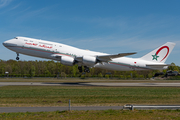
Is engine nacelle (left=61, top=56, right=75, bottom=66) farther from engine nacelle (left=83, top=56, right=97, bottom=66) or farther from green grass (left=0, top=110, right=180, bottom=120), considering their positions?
green grass (left=0, top=110, right=180, bottom=120)

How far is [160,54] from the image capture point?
159ft

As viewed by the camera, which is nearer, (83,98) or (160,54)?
(83,98)

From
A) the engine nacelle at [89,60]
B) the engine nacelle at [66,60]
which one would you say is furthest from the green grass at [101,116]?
the engine nacelle at [89,60]

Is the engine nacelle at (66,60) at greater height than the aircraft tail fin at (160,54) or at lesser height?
lesser

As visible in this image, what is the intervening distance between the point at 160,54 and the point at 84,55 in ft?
69.3

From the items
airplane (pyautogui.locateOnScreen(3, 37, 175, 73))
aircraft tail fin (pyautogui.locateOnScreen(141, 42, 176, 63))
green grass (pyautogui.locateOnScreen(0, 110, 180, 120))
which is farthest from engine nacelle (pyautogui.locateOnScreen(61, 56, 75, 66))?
green grass (pyautogui.locateOnScreen(0, 110, 180, 120))

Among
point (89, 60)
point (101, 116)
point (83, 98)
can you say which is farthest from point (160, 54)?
point (101, 116)

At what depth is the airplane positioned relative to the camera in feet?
129

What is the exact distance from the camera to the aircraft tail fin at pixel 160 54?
4838 centimetres

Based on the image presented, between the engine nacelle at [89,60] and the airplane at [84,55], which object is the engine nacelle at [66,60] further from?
the engine nacelle at [89,60]

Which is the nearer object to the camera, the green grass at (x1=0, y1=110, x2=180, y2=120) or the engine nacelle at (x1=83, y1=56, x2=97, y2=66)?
the green grass at (x1=0, y1=110, x2=180, y2=120)

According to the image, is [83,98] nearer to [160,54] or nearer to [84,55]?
[84,55]

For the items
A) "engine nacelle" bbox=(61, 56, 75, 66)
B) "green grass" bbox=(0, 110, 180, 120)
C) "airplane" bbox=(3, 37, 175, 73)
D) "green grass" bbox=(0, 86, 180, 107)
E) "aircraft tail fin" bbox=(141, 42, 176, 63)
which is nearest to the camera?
"green grass" bbox=(0, 110, 180, 120)

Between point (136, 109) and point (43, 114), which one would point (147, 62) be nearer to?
point (136, 109)
